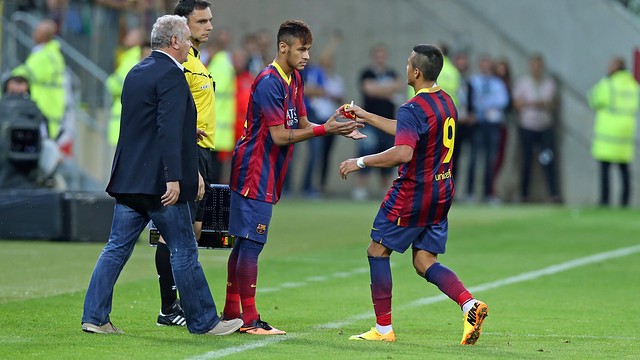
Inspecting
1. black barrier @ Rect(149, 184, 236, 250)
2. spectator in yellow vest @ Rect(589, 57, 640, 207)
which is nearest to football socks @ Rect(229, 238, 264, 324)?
black barrier @ Rect(149, 184, 236, 250)

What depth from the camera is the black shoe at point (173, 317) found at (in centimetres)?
968

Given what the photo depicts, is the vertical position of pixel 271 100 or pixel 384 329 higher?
pixel 271 100

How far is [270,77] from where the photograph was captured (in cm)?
924

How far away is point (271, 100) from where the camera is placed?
9.18 m

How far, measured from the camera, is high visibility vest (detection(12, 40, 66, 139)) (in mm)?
19406

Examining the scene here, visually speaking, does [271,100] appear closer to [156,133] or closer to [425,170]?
[156,133]

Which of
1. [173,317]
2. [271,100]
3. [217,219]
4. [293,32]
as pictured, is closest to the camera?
[271,100]

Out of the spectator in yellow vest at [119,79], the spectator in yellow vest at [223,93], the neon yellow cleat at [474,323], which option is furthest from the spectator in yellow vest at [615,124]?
the neon yellow cleat at [474,323]

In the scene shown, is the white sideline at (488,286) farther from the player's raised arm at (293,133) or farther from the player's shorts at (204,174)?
the player's raised arm at (293,133)

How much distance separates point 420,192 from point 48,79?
11.6 m

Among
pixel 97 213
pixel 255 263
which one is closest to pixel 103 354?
pixel 255 263

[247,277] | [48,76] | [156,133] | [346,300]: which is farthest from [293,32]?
[48,76]

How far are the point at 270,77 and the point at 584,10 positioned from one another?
1852 cm

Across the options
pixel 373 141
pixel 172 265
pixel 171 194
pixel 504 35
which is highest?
pixel 504 35
